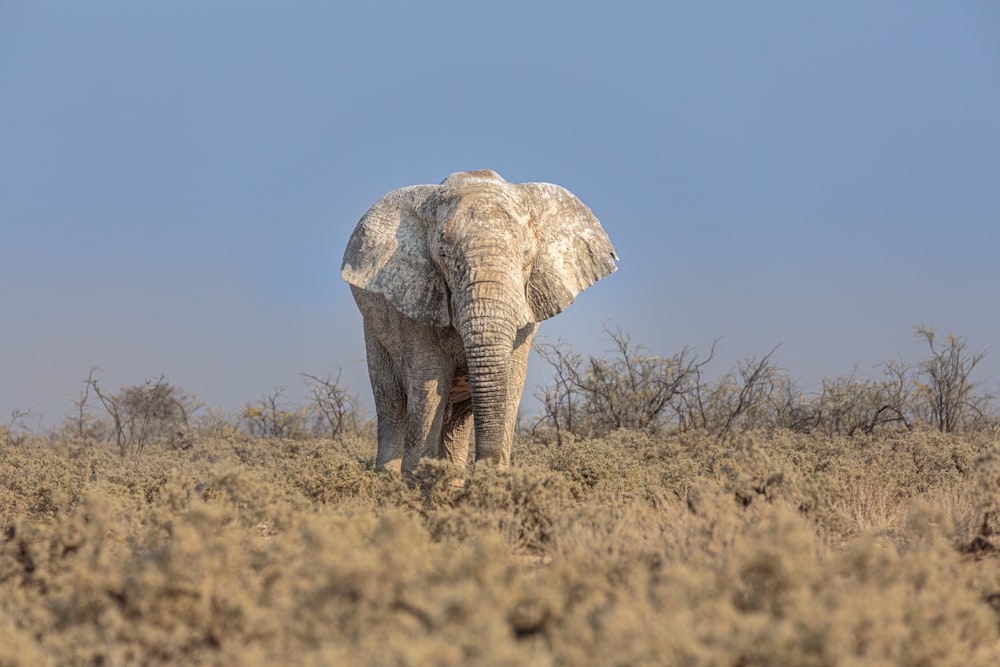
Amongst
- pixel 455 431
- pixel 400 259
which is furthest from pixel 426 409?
pixel 455 431

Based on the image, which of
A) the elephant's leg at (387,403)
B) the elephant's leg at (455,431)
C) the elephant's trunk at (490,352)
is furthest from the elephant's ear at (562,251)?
the elephant's leg at (387,403)

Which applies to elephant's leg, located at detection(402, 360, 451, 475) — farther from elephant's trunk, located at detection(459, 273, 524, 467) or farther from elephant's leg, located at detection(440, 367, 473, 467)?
elephant's leg, located at detection(440, 367, 473, 467)

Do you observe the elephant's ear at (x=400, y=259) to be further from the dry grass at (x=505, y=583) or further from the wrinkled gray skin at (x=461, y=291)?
the dry grass at (x=505, y=583)

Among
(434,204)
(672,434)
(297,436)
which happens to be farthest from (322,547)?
(297,436)

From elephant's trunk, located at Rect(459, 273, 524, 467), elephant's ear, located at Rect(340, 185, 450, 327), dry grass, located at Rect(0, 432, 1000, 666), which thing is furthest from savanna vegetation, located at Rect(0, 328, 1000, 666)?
elephant's ear, located at Rect(340, 185, 450, 327)

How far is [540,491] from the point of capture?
6.60 m

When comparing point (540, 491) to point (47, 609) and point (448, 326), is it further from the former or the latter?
point (47, 609)

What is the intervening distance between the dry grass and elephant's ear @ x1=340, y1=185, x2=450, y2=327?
6.08 feet

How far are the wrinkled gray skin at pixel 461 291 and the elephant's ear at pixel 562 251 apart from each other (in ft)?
0.04

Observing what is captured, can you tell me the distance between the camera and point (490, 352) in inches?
296

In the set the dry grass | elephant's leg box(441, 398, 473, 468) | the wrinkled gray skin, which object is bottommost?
the dry grass

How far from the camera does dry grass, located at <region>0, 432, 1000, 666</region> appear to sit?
3295mm

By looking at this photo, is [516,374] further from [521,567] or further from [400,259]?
[521,567]

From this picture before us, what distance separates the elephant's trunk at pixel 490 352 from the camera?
7465 millimetres
